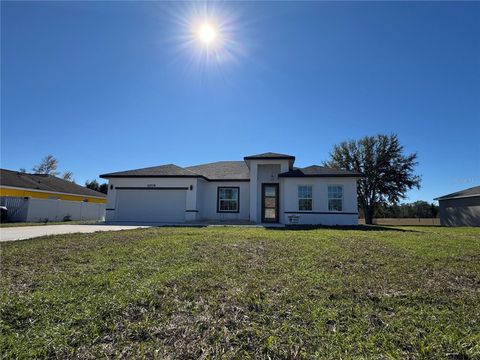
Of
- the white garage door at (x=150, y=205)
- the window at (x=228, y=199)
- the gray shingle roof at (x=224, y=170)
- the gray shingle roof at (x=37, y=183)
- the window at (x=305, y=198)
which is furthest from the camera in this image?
the gray shingle roof at (x=37, y=183)

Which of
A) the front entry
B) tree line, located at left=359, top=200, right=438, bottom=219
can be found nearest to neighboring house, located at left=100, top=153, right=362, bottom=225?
the front entry

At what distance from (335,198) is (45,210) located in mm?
19919

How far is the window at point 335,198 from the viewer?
1517 centimetres

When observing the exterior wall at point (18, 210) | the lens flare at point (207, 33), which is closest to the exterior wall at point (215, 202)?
the lens flare at point (207, 33)

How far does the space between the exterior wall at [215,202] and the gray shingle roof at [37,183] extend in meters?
16.4

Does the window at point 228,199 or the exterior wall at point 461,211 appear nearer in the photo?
the window at point 228,199

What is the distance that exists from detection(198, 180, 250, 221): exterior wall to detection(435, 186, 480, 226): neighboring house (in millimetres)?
20957

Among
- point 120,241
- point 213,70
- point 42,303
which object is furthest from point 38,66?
point 42,303

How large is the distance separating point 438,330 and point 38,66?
13657 millimetres

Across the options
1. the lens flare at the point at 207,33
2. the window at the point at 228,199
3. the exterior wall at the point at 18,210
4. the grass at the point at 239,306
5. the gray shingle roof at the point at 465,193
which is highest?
the lens flare at the point at 207,33

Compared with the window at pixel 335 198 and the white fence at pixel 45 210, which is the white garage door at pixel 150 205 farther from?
the window at pixel 335 198

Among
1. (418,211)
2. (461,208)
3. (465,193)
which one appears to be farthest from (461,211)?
(418,211)

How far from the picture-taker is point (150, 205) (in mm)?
17328

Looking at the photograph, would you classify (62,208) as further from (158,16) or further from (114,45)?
(158,16)
